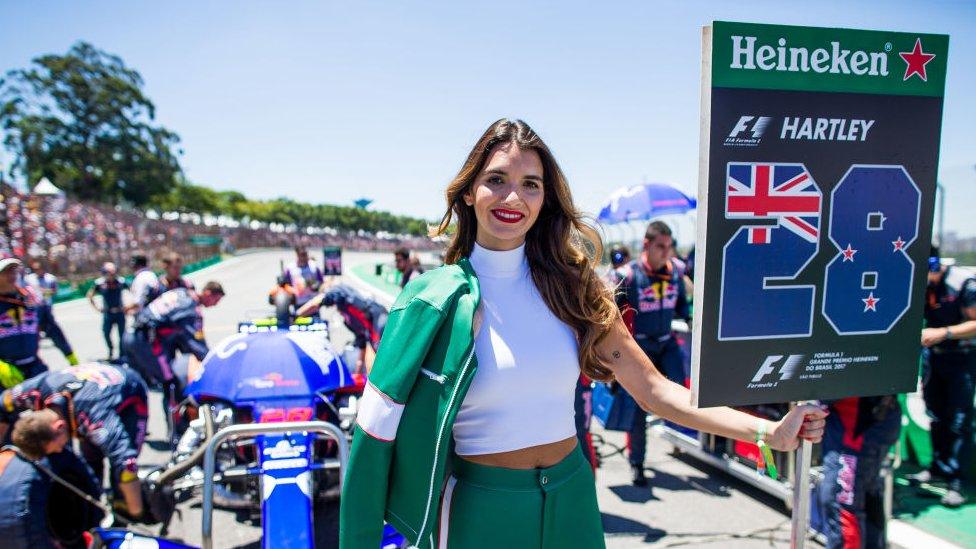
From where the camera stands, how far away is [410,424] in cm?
144

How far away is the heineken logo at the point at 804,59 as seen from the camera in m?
1.57

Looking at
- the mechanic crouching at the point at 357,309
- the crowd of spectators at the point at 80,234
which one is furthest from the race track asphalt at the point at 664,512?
the crowd of spectators at the point at 80,234

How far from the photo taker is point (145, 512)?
3531 millimetres

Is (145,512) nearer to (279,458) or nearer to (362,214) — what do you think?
(279,458)

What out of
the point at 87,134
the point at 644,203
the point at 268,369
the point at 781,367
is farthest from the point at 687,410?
the point at 87,134

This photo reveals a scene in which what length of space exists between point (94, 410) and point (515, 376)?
10.6 feet

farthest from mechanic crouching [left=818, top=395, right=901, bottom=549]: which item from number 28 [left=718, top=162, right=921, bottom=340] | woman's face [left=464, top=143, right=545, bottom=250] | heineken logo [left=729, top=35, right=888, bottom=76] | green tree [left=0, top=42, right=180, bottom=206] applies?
green tree [left=0, top=42, right=180, bottom=206]

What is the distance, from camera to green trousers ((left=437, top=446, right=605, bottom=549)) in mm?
1537

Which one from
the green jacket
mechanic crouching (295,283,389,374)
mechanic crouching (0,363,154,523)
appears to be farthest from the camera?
mechanic crouching (295,283,389,374)

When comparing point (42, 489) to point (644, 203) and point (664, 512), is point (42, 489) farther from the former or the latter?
point (644, 203)

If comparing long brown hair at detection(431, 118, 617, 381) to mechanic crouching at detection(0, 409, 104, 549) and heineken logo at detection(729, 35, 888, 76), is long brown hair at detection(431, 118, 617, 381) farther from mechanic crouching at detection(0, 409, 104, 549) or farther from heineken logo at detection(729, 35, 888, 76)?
mechanic crouching at detection(0, 409, 104, 549)

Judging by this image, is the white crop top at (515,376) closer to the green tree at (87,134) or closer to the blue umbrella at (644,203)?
the blue umbrella at (644,203)

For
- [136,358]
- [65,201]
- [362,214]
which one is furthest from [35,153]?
[136,358]

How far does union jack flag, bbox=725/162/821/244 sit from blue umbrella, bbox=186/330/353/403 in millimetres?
2720
